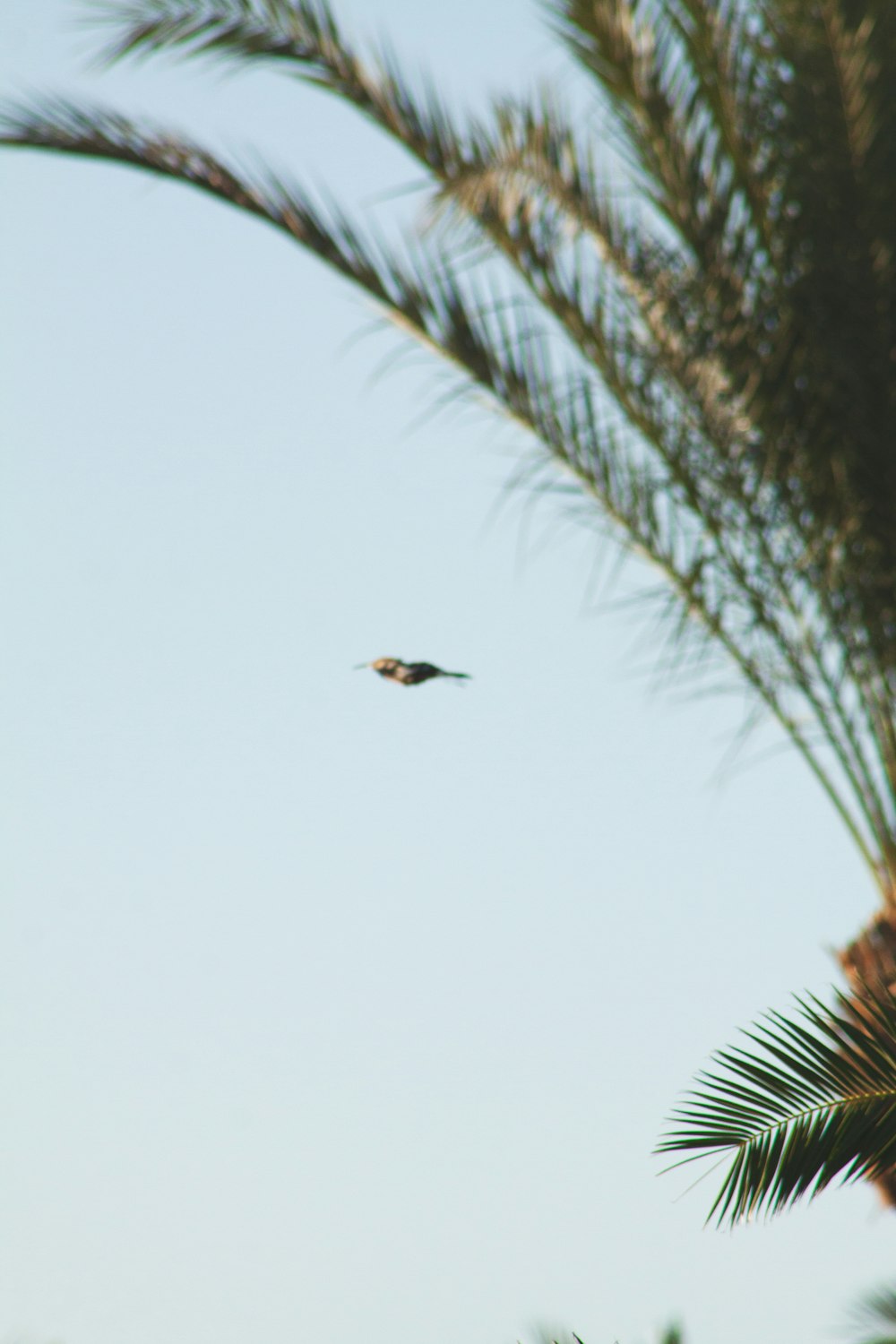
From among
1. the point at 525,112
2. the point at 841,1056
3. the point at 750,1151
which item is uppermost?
the point at 525,112

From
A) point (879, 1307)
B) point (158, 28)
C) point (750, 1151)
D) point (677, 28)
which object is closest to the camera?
point (750, 1151)

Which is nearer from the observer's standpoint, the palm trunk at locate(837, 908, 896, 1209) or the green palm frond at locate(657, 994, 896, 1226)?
the green palm frond at locate(657, 994, 896, 1226)

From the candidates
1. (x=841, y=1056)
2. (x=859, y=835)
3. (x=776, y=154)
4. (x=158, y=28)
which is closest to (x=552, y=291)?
(x=776, y=154)

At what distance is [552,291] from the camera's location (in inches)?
196

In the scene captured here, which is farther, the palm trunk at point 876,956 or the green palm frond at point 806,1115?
the palm trunk at point 876,956

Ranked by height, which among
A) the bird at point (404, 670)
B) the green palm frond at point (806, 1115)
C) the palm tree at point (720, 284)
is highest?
the palm tree at point (720, 284)

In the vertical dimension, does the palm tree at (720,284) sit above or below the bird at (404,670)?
above

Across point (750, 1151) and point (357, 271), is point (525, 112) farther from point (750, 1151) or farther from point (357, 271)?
point (750, 1151)

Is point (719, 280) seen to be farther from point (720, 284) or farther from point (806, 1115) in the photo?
point (806, 1115)

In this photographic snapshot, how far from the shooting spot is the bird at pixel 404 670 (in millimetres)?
4180

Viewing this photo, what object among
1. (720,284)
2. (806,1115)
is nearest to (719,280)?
(720,284)

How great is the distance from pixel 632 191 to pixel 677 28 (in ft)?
1.90

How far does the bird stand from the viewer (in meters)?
4.18

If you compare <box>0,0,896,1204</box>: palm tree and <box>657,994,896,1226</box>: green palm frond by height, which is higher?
<box>0,0,896,1204</box>: palm tree
